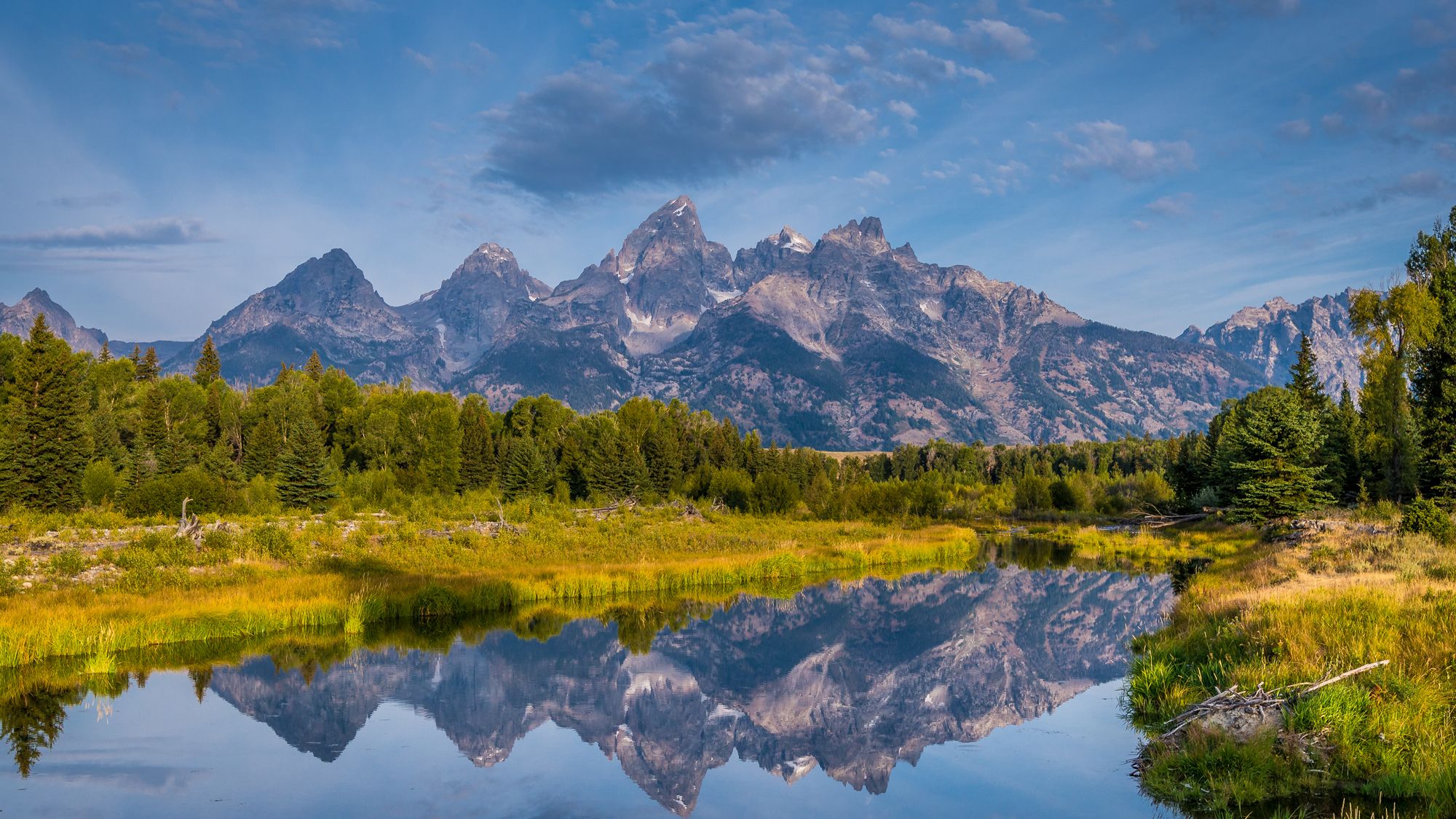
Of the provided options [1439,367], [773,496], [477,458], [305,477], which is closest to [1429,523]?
[1439,367]

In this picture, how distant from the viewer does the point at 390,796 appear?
19.3 metres

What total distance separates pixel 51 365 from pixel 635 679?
68.8 meters

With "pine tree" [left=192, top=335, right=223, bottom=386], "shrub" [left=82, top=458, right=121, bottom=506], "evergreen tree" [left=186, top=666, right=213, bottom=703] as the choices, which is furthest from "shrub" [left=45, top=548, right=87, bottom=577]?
"pine tree" [left=192, top=335, right=223, bottom=386]

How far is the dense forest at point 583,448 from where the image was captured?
183 feet

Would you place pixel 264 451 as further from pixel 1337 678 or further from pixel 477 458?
pixel 1337 678

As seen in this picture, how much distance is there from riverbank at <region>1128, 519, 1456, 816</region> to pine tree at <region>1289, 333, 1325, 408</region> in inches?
2462

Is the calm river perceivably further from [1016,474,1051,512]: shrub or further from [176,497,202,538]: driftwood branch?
[1016,474,1051,512]: shrub

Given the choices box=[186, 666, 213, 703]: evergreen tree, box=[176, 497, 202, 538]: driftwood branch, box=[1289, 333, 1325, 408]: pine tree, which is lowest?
box=[186, 666, 213, 703]: evergreen tree

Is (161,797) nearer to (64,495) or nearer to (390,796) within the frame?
(390,796)

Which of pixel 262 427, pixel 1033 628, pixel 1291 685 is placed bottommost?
pixel 1033 628

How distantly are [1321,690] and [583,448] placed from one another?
343ft

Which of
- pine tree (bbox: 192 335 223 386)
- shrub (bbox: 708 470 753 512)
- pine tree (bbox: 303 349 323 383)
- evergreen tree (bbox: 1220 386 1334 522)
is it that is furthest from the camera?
pine tree (bbox: 303 349 323 383)

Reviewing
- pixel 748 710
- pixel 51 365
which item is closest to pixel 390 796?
pixel 748 710

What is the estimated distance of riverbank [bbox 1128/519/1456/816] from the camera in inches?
613
